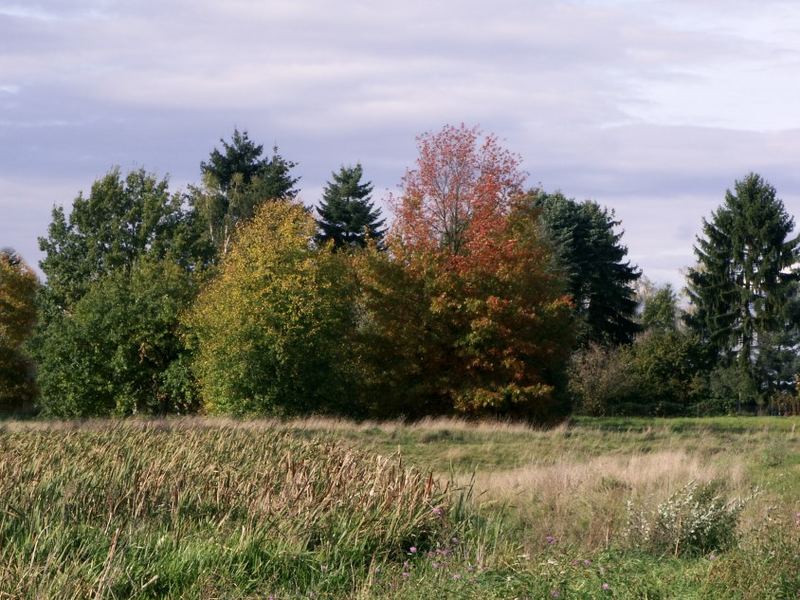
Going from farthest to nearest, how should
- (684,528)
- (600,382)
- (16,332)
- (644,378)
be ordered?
(644,378), (16,332), (600,382), (684,528)

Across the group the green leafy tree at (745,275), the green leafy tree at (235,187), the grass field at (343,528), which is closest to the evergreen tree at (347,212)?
the green leafy tree at (235,187)

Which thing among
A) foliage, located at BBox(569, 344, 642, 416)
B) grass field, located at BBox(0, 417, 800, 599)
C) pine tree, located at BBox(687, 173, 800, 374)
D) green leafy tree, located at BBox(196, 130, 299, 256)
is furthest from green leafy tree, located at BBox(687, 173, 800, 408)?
grass field, located at BBox(0, 417, 800, 599)

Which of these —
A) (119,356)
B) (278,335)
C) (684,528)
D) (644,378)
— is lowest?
(644,378)

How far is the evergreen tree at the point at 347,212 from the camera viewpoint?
65.6 m

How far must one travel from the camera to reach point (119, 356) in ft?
129

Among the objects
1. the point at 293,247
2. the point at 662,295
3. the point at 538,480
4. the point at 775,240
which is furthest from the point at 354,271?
the point at 662,295

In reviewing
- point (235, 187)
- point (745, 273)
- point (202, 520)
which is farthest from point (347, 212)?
point (202, 520)

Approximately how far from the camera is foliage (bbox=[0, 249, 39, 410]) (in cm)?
5306

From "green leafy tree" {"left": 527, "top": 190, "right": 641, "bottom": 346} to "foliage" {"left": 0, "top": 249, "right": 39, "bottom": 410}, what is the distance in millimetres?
28855

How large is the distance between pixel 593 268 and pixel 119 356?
31583 millimetres

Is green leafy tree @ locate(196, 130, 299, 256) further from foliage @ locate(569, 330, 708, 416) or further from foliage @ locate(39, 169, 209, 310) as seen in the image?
foliage @ locate(569, 330, 708, 416)

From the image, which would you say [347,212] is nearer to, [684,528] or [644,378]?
[644,378]

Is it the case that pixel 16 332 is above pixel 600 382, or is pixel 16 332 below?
above

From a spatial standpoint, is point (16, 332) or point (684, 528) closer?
point (684, 528)
